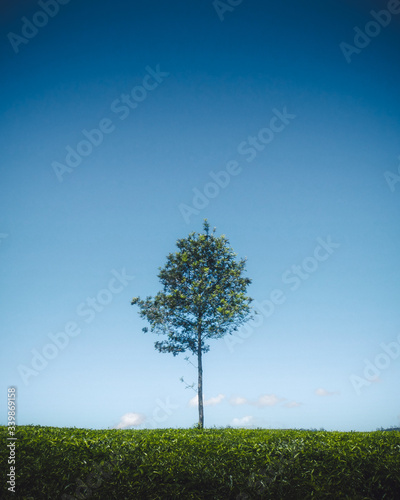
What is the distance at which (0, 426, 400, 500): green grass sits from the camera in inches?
254

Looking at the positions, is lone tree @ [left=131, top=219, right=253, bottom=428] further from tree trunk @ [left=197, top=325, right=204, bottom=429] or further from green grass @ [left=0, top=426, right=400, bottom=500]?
green grass @ [left=0, top=426, right=400, bottom=500]

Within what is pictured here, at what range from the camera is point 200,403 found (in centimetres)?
1741

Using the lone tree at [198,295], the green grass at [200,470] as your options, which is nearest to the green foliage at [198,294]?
the lone tree at [198,295]

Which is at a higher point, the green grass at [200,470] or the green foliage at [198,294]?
the green foliage at [198,294]

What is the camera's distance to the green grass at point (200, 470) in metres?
6.44

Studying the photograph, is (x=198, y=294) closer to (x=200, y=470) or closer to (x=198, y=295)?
(x=198, y=295)

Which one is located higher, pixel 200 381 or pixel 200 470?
pixel 200 470

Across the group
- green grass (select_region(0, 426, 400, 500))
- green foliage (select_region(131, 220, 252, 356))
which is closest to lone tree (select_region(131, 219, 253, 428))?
green foliage (select_region(131, 220, 252, 356))

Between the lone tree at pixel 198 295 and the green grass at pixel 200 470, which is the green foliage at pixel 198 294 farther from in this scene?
the green grass at pixel 200 470

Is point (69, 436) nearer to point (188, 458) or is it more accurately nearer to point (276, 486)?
point (188, 458)

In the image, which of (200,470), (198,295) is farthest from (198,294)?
(200,470)

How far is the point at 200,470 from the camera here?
21.6 feet

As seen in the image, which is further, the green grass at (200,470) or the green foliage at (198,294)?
the green foliage at (198,294)

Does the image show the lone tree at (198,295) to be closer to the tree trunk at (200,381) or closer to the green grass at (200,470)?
the tree trunk at (200,381)
